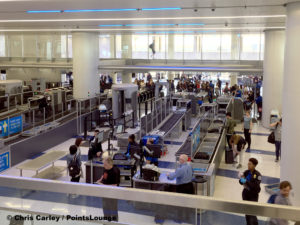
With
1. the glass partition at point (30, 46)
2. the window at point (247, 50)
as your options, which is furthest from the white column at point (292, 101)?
the glass partition at point (30, 46)

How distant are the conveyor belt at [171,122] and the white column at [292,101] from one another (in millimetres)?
7248

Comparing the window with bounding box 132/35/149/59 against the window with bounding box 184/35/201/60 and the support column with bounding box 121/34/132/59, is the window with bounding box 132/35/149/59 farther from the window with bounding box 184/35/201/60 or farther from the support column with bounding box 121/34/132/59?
the window with bounding box 184/35/201/60

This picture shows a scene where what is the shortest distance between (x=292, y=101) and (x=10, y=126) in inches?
382

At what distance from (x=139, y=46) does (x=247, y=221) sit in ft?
106

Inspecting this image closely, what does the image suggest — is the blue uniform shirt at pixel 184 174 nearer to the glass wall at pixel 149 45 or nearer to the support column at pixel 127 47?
the glass wall at pixel 149 45

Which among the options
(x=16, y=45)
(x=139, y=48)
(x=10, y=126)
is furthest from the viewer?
(x=139, y=48)

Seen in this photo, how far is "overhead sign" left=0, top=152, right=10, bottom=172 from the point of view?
12.0m

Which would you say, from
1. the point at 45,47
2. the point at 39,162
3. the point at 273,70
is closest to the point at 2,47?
the point at 45,47

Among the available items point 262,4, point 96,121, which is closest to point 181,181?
point 262,4

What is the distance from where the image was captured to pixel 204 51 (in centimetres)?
3294

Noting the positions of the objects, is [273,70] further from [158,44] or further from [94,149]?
[158,44]

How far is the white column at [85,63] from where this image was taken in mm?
21438

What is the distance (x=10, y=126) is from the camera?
552 inches

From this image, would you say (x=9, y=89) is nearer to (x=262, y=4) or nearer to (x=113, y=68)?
(x=113, y=68)
